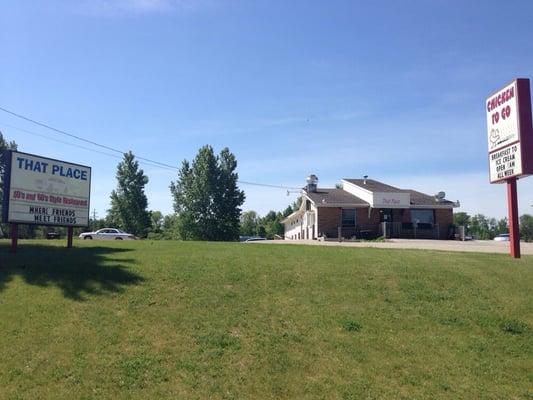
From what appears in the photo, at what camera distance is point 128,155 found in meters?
67.1

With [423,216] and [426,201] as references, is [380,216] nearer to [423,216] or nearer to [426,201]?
[423,216]

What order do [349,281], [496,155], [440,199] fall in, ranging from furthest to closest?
1. [440,199]
2. [496,155]
3. [349,281]

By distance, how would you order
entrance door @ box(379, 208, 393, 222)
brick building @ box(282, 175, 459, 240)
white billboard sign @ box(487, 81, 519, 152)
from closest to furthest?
1. white billboard sign @ box(487, 81, 519, 152)
2. brick building @ box(282, 175, 459, 240)
3. entrance door @ box(379, 208, 393, 222)

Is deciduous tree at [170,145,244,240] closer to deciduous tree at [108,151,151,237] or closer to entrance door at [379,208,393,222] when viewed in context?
deciduous tree at [108,151,151,237]

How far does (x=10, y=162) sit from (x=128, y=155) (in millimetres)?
52883

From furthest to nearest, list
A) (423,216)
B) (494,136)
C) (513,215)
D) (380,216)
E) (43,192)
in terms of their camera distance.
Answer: (423,216) → (380,216) → (494,136) → (513,215) → (43,192)

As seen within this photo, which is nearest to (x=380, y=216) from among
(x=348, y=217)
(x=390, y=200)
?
(x=390, y=200)

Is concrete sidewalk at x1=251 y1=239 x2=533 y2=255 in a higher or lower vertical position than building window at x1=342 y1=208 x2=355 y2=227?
lower

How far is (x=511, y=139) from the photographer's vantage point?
1753 centimetres

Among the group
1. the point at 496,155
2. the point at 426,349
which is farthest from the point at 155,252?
the point at 496,155

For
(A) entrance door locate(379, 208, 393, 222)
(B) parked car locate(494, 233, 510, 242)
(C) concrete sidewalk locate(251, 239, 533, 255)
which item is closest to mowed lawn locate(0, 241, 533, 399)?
(C) concrete sidewalk locate(251, 239, 533, 255)

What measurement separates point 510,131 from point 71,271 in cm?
1444

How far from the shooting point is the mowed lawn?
806cm

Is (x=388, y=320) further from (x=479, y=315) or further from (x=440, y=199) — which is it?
(x=440, y=199)
